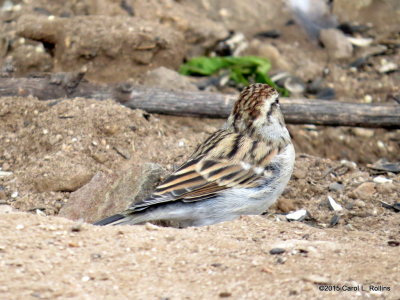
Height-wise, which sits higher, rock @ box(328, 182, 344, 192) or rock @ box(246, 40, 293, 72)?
rock @ box(246, 40, 293, 72)

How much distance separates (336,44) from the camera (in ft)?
41.7

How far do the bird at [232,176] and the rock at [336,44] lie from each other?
4.96 meters

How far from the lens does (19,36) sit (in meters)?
11.3

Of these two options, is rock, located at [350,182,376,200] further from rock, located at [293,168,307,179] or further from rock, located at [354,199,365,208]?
rock, located at [293,168,307,179]

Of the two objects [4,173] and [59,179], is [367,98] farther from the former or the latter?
[4,173]

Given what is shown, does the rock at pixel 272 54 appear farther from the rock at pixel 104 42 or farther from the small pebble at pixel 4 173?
the small pebble at pixel 4 173

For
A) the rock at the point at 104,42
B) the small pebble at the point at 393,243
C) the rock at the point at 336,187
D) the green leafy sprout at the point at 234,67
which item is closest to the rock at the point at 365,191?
the rock at the point at 336,187

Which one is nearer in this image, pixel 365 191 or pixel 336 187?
pixel 365 191

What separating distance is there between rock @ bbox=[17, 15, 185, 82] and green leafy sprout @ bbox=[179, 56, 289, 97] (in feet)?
1.65

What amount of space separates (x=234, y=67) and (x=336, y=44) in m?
2.10

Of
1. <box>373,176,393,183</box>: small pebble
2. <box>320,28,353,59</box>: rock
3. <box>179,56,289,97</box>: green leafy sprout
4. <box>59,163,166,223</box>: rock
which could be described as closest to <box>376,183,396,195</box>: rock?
<box>373,176,393,183</box>: small pebble

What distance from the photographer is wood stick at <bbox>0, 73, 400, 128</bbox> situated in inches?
371

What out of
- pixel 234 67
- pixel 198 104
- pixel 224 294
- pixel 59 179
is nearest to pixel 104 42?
pixel 234 67

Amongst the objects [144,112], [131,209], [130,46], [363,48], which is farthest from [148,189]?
[363,48]
